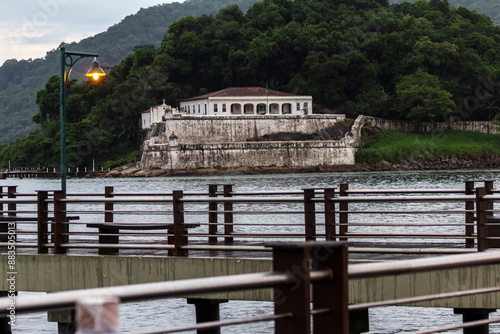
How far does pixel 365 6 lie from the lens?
176 metres

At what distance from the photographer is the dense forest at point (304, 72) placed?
139250mm

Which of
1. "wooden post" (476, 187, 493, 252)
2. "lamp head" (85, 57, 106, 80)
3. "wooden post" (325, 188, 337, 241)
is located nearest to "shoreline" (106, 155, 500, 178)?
"lamp head" (85, 57, 106, 80)

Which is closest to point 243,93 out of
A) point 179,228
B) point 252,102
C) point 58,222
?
point 252,102

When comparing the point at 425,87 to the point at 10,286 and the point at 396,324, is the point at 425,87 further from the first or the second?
the point at 10,286

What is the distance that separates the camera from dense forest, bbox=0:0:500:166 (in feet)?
457

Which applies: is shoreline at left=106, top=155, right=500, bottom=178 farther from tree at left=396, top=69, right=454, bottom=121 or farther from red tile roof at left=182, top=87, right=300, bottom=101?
red tile roof at left=182, top=87, right=300, bottom=101

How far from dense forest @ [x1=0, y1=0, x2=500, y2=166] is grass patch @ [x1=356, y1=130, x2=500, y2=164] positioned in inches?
150

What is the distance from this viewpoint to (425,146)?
135625mm

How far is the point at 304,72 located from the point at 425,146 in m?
26.3

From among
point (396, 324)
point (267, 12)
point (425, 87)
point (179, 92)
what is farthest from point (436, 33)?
point (396, 324)

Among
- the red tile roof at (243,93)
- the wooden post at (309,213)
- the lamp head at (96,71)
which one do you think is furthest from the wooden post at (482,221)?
the red tile roof at (243,93)

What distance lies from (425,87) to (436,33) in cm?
2046

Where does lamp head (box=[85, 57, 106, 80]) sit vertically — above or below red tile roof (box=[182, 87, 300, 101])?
below

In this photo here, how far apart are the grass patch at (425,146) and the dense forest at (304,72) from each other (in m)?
3.82
